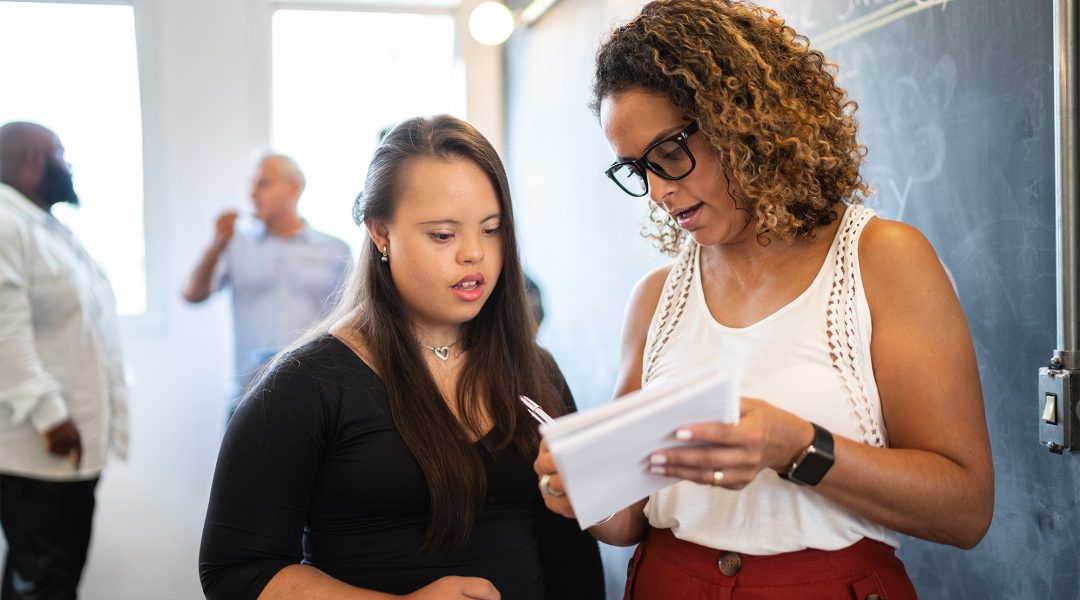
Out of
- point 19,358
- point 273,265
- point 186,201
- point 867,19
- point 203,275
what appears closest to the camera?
point 867,19

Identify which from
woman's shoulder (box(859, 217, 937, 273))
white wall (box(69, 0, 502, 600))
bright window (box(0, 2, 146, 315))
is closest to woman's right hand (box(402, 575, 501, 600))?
woman's shoulder (box(859, 217, 937, 273))

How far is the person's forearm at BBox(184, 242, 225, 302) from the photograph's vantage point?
13.1ft

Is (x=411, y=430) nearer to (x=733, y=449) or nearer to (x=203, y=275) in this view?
(x=733, y=449)

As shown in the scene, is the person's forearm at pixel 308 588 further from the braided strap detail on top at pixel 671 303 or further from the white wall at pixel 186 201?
the white wall at pixel 186 201

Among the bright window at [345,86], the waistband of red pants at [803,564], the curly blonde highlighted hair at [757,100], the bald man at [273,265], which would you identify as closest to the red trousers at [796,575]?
the waistband of red pants at [803,564]

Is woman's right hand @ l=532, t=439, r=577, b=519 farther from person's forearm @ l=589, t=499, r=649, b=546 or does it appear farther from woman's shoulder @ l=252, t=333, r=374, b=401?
woman's shoulder @ l=252, t=333, r=374, b=401

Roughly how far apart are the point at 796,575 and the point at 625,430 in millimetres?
428

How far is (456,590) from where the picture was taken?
1.29 meters

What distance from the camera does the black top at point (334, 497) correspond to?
1.27 metres

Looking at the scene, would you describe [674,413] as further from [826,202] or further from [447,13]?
[447,13]

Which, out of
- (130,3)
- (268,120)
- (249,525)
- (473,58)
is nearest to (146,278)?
(268,120)

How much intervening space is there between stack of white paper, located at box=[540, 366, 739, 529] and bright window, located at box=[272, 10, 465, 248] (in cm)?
442

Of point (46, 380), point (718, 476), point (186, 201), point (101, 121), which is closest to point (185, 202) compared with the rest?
point (186, 201)

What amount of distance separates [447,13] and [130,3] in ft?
5.76
